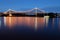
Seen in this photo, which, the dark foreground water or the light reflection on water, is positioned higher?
the light reflection on water

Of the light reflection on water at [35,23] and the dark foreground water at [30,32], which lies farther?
the light reflection on water at [35,23]

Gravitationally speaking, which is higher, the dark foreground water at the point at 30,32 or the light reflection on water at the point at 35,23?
the light reflection on water at the point at 35,23

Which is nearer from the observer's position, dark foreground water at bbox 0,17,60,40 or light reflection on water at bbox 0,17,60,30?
dark foreground water at bbox 0,17,60,40

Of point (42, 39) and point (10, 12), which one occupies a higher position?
point (10, 12)

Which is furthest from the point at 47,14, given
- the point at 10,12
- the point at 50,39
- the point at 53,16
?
the point at 50,39

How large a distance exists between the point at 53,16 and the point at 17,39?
640 inches

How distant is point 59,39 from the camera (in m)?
2.73

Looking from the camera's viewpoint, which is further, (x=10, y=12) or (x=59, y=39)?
(x=10, y=12)

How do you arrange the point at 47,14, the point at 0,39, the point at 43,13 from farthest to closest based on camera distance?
1. the point at 47,14
2. the point at 43,13
3. the point at 0,39

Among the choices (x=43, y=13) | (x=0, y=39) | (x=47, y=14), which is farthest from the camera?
(x=47, y=14)

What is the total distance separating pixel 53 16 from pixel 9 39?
16285 mm

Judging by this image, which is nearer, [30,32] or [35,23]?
[30,32]

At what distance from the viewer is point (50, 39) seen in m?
2.77

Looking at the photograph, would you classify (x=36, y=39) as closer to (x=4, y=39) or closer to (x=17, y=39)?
(x=17, y=39)
